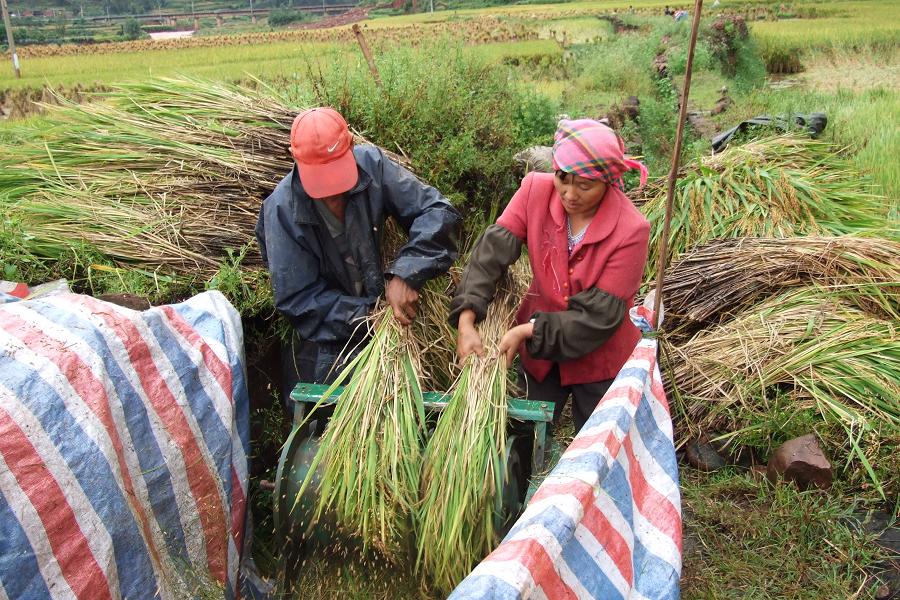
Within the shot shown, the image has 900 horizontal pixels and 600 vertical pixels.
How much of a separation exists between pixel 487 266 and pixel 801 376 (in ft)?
5.80

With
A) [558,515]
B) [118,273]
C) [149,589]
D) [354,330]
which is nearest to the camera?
[558,515]

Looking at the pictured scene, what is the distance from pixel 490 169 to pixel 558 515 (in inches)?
126

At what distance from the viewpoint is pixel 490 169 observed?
14.7ft

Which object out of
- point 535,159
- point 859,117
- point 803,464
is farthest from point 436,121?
point 859,117

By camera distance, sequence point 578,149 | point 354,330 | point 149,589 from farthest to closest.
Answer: point 354,330
point 578,149
point 149,589

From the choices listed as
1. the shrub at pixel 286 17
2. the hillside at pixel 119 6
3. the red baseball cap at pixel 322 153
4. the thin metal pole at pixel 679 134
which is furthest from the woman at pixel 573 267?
the hillside at pixel 119 6

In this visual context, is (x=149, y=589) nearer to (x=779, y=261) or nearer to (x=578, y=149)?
(x=578, y=149)

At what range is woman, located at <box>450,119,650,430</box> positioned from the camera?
2.42 metres

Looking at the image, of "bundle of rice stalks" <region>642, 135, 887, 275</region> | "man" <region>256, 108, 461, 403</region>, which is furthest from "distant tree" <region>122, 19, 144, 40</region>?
"man" <region>256, 108, 461, 403</region>

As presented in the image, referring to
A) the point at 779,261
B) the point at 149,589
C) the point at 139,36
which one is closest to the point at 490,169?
the point at 779,261

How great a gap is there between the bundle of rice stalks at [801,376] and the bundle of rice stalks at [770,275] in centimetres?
10

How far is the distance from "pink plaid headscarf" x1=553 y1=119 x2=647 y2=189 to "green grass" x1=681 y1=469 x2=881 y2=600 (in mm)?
1541

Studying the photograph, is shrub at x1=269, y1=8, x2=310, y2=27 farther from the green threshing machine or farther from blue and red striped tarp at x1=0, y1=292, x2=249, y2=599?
the green threshing machine

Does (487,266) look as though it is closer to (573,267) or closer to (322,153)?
(573,267)
